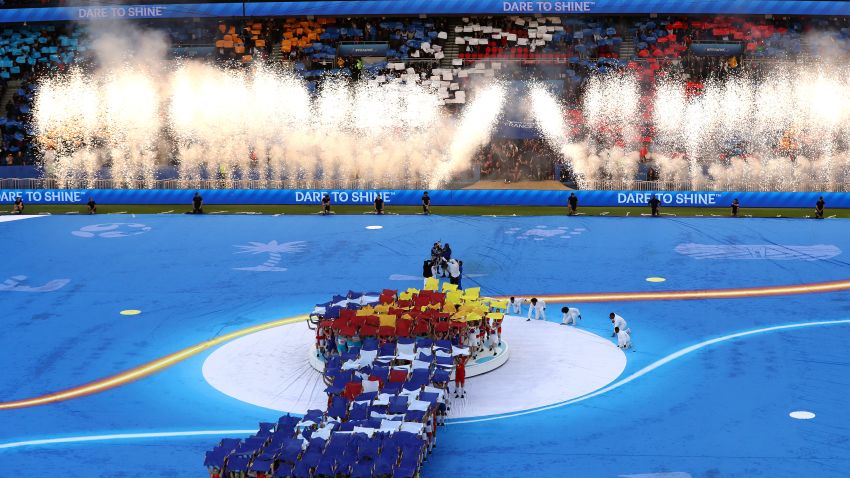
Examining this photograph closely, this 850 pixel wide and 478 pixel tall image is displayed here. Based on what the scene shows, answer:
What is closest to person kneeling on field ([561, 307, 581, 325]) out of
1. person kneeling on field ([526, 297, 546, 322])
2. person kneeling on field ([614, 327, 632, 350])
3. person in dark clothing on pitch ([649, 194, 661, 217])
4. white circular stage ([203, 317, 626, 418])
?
white circular stage ([203, 317, 626, 418])

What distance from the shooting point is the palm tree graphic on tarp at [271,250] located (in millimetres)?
34250

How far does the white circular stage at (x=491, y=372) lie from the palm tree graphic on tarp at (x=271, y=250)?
8354mm

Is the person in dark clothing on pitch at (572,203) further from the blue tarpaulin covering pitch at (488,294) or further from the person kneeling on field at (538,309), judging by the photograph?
the person kneeling on field at (538,309)

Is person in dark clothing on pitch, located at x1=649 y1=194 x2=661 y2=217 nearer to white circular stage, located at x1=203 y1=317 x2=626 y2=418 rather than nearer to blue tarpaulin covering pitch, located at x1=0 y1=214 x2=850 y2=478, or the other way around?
blue tarpaulin covering pitch, located at x1=0 y1=214 x2=850 y2=478

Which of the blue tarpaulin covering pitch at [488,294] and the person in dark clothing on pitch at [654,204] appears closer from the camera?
the blue tarpaulin covering pitch at [488,294]

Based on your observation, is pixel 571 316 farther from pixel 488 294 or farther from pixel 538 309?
pixel 488 294

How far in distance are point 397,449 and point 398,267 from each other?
60.5 ft

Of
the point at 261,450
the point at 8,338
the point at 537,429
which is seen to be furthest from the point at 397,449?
the point at 8,338

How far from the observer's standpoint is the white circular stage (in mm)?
20359

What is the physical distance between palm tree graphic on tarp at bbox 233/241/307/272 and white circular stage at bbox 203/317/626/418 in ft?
27.4

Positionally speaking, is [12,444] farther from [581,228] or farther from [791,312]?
[581,228]

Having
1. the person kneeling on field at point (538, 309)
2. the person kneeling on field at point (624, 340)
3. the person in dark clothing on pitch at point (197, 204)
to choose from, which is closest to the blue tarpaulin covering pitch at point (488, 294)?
the person kneeling on field at point (624, 340)

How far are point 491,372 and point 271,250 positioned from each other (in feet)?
56.5

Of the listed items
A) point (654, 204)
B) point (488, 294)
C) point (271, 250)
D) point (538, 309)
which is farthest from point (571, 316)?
point (654, 204)
